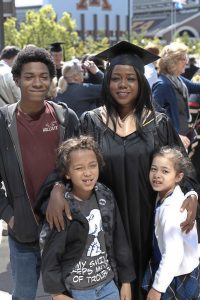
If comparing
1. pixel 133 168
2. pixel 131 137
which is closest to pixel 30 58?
pixel 131 137

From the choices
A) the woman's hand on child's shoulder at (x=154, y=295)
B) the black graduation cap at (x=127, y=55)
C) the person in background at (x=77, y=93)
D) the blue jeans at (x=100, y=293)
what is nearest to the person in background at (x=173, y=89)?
the person in background at (x=77, y=93)

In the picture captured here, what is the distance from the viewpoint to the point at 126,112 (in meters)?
2.41

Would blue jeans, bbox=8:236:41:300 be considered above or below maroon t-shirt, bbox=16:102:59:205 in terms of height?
below

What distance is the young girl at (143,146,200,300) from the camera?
2268 millimetres

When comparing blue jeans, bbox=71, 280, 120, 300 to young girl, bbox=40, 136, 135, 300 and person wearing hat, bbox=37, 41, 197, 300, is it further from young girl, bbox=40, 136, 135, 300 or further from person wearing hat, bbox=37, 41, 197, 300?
person wearing hat, bbox=37, 41, 197, 300

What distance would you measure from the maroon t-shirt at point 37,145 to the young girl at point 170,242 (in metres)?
0.53

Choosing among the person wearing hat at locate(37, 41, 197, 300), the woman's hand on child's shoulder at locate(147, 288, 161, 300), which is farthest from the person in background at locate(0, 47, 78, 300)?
the woman's hand on child's shoulder at locate(147, 288, 161, 300)

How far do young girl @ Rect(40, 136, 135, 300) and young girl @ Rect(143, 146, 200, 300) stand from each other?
17cm

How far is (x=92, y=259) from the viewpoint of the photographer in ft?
7.15

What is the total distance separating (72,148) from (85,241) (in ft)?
1.47

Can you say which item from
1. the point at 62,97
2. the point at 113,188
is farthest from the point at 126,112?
the point at 62,97

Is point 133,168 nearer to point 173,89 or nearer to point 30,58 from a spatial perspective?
point 30,58

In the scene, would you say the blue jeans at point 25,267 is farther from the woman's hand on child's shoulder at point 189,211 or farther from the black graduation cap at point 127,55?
the black graduation cap at point 127,55

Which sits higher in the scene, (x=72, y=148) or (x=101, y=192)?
(x=72, y=148)
